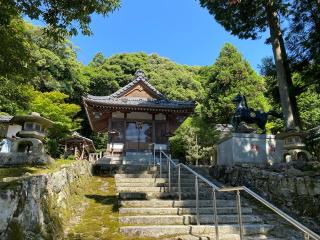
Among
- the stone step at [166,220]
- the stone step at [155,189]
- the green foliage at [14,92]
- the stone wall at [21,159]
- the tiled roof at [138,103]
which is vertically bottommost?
the stone step at [166,220]

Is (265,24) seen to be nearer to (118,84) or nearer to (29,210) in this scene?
(29,210)

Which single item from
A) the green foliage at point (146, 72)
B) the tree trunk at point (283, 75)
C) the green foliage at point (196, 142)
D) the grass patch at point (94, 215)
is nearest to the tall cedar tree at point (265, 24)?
the tree trunk at point (283, 75)

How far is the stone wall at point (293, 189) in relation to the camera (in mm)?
7262

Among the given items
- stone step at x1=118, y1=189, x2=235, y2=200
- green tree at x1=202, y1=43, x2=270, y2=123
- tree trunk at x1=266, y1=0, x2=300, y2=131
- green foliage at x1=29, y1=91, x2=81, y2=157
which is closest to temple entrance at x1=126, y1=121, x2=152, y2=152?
green foliage at x1=29, y1=91, x2=81, y2=157

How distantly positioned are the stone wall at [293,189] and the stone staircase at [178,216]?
97 cm

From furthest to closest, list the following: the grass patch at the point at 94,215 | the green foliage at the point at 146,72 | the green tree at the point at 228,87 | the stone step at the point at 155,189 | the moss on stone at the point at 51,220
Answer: the green foliage at the point at 146,72, the green tree at the point at 228,87, the stone step at the point at 155,189, the grass patch at the point at 94,215, the moss on stone at the point at 51,220

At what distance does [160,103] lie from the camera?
18.9 m

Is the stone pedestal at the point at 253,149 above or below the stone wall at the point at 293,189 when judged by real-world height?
above

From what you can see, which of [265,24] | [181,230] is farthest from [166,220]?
[265,24]

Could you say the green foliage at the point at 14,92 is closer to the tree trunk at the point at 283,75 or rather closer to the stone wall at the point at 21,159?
the stone wall at the point at 21,159

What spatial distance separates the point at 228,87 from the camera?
83.6ft

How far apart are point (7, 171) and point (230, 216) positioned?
451 centimetres

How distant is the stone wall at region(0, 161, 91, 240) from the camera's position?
4.48 metres

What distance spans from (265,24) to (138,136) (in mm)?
8940
